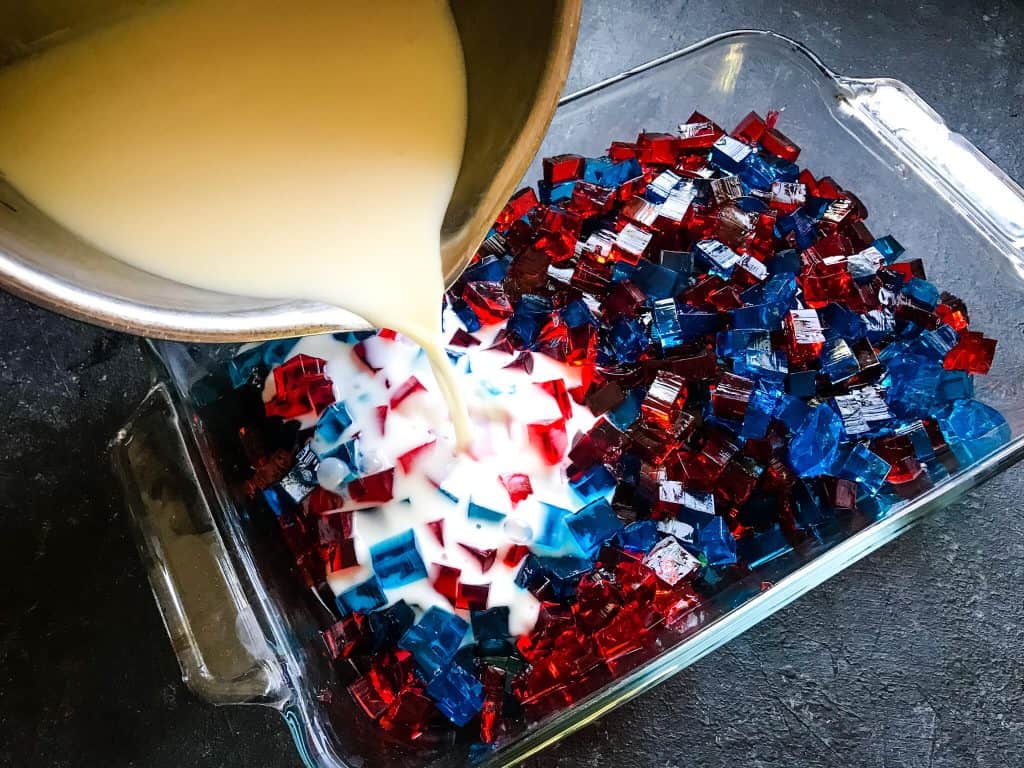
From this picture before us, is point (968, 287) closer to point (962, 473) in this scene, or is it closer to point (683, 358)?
point (962, 473)

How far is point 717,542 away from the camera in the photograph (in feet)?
4.10

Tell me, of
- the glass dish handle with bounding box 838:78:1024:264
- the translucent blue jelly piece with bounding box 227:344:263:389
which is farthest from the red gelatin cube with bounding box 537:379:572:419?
the glass dish handle with bounding box 838:78:1024:264

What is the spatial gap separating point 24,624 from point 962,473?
1.44m

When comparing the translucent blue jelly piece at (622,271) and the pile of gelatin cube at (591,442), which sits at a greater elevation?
the translucent blue jelly piece at (622,271)

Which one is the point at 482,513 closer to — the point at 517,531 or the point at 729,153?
A: the point at 517,531

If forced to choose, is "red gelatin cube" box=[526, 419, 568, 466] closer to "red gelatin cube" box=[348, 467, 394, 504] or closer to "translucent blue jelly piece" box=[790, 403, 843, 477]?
"red gelatin cube" box=[348, 467, 394, 504]

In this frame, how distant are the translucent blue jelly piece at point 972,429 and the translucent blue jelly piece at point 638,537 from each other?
18.3 inches

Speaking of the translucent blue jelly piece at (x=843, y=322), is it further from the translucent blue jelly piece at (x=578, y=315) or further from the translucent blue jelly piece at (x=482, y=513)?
the translucent blue jelly piece at (x=482, y=513)

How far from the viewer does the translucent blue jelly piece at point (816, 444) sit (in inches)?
49.6

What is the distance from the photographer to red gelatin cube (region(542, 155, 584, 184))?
1.49 meters

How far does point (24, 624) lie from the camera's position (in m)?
1.43

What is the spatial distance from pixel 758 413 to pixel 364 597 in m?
0.60

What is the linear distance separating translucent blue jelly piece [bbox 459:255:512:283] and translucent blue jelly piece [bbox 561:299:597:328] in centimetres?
12

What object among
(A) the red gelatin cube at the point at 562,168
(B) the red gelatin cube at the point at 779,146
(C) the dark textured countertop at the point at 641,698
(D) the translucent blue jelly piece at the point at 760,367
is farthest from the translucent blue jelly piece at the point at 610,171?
(C) the dark textured countertop at the point at 641,698
